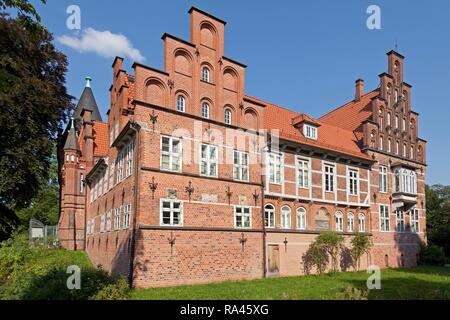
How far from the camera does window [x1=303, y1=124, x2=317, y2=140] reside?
24503 mm

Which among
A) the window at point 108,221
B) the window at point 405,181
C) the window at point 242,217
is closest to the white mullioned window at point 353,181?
the window at point 405,181

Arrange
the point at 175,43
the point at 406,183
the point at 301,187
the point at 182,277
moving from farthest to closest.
→ the point at 406,183 → the point at 301,187 → the point at 175,43 → the point at 182,277

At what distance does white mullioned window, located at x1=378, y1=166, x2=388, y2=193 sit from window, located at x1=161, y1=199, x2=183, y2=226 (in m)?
16.5

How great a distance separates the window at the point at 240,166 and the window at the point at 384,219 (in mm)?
12573

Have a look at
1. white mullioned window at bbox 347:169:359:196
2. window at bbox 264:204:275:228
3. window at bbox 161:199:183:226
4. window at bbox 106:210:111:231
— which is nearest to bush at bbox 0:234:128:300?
window at bbox 161:199:183:226

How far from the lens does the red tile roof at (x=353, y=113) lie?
30572 millimetres

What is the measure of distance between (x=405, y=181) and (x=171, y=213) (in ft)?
64.3

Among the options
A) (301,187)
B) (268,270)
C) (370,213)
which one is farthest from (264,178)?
(370,213)

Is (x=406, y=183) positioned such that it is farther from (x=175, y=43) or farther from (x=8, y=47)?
(x=8, y=47)

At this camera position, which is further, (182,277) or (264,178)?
(264,178)

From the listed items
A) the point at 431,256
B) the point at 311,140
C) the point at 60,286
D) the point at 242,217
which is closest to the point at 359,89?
the point at 311,140

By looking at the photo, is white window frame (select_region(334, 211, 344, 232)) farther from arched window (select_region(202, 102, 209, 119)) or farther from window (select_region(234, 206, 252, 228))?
arched window (select_region(202, 102, 209, 119))

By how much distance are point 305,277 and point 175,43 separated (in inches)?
533

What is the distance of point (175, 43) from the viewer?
18.3m
